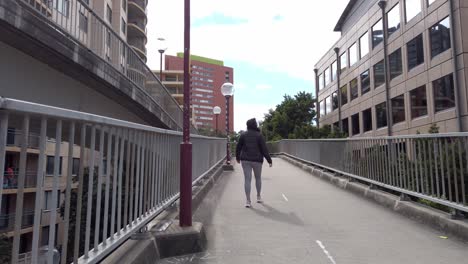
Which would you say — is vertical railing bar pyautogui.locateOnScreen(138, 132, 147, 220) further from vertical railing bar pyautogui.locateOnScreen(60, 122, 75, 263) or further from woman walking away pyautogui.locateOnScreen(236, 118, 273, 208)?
woman walking away pyautogui.locateOnScreen(236, 118, 273, 208)

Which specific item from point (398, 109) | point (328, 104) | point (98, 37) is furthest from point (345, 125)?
point (98, 37)

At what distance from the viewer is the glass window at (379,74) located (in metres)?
33.2

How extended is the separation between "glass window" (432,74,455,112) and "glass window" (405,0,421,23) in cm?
565

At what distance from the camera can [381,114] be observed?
33.3m

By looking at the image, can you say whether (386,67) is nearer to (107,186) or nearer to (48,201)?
(107,186)

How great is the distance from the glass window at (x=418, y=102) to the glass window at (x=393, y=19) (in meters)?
5.91

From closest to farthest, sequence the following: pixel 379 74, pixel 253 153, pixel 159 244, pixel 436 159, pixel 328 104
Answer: pixel 159 244, pixel 436 159, pixel 253 153, pixel 379 74, pixel 328 104

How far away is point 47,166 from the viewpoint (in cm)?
242

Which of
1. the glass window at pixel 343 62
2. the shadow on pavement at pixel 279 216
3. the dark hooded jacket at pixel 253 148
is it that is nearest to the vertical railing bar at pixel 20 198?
the shadow on pavement at pixel 279 216

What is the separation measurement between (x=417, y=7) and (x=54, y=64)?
25.5 metres

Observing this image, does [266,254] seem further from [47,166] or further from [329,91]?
[329,91]

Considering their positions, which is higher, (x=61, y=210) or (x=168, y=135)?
(x=168, y=135)

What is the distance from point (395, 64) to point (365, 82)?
6184 mm

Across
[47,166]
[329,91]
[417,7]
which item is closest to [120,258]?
[47,166]
